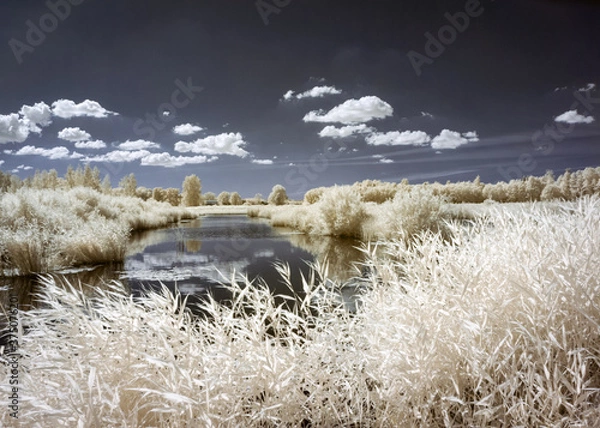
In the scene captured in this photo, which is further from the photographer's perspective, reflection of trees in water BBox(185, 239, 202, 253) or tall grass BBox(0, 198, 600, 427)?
reflection of trees in water BBox(185, 239, 202, 253)

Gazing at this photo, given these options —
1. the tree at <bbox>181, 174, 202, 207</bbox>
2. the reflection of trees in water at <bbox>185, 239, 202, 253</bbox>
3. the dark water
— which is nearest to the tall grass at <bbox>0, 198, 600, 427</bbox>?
the dark water

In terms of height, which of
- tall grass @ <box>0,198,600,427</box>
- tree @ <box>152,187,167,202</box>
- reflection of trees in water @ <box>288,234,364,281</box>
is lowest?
reflection of trees in water @ <box>288,234,364,281</box>

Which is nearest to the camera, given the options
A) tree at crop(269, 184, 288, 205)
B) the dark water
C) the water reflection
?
the dark water

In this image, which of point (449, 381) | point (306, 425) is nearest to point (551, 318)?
point (449, 381)

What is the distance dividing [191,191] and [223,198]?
446mm

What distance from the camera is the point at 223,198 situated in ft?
13.8

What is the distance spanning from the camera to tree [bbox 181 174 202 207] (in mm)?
3691

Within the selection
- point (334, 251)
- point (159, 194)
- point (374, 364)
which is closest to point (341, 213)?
point (334, 251)

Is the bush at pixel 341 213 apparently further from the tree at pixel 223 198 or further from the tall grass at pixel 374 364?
the tall grass at pixel 374 364

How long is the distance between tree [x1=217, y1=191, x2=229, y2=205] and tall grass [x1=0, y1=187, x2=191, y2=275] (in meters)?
0.84

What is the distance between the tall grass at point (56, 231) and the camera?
3.47m

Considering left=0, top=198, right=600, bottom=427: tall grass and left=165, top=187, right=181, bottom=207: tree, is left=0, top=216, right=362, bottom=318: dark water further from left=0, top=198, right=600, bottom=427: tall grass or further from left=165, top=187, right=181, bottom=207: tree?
left=0, top=198, right=600, bottom=427: tall grass

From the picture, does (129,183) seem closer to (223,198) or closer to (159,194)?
(159,194)

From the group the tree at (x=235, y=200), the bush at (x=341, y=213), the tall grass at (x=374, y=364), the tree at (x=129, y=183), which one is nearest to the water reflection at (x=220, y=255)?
the bush at (x=341, y=213)
